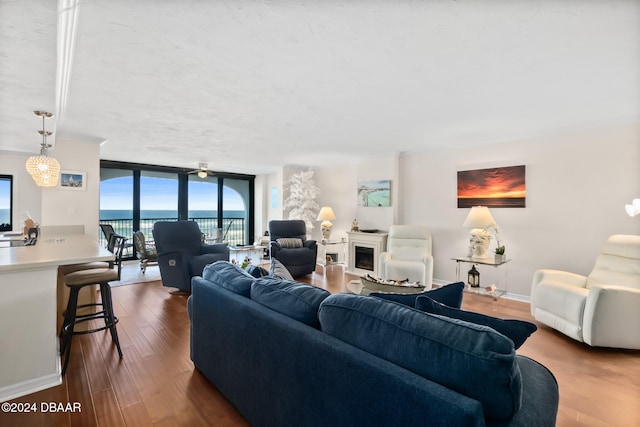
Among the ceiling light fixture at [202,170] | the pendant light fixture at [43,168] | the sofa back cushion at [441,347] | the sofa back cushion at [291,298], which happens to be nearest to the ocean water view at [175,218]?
the ceiling light fixture at [202,170]

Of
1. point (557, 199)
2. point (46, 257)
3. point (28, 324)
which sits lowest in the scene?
point (28, 324)

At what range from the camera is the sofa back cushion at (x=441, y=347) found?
0.87 meters

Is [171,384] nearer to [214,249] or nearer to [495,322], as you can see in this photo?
[495,322]

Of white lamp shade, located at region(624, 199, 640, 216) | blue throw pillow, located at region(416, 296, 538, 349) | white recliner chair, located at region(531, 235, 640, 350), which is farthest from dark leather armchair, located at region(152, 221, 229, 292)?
white lamp shade, located at region(624, 199, 640, 216)

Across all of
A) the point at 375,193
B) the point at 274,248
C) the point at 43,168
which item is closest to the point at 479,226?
the point at 375,193

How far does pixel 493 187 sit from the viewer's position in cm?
439

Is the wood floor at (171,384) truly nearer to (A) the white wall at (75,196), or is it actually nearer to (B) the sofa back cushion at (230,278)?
(B) the sofa back cushion at (230,278)

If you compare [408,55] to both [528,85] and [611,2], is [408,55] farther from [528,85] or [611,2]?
[528,85]

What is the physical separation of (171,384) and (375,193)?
4523 mm

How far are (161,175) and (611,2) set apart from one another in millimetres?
7912

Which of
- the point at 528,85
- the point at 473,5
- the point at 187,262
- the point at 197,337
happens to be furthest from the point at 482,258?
the point at 187,262

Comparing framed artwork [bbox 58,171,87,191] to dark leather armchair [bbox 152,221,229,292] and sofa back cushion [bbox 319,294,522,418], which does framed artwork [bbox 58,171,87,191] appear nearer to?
dark leather armchair [bbox 152,221,229,292]

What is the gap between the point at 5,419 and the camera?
1.74m

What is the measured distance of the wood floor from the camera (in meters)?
1.77
